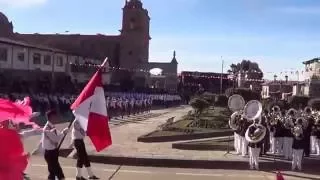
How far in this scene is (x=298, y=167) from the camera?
16688 millimetres

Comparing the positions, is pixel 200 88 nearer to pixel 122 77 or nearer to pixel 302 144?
pixel 122 77

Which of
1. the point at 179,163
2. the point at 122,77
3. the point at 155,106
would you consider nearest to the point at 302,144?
the point at 179,163

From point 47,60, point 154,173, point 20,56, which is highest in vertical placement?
point 20,56

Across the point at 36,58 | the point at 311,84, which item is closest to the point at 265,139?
the point at 36,58

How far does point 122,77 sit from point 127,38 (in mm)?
→ 11387

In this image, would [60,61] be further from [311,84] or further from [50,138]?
[50,138]

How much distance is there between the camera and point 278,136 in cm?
1866

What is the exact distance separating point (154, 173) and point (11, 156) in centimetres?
1358

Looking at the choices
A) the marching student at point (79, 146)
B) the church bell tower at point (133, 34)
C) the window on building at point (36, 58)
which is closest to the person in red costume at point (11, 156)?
the marching student at point (79, 146)

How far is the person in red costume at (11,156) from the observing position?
207cm

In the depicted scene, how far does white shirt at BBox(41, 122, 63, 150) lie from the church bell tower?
87.7 metres

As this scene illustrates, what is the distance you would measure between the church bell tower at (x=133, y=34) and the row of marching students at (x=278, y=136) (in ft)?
264

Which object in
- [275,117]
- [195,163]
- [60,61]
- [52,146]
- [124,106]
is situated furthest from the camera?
[60,61]

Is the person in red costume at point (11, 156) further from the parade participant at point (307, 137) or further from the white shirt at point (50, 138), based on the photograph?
the parade participant at point (307, 137)
